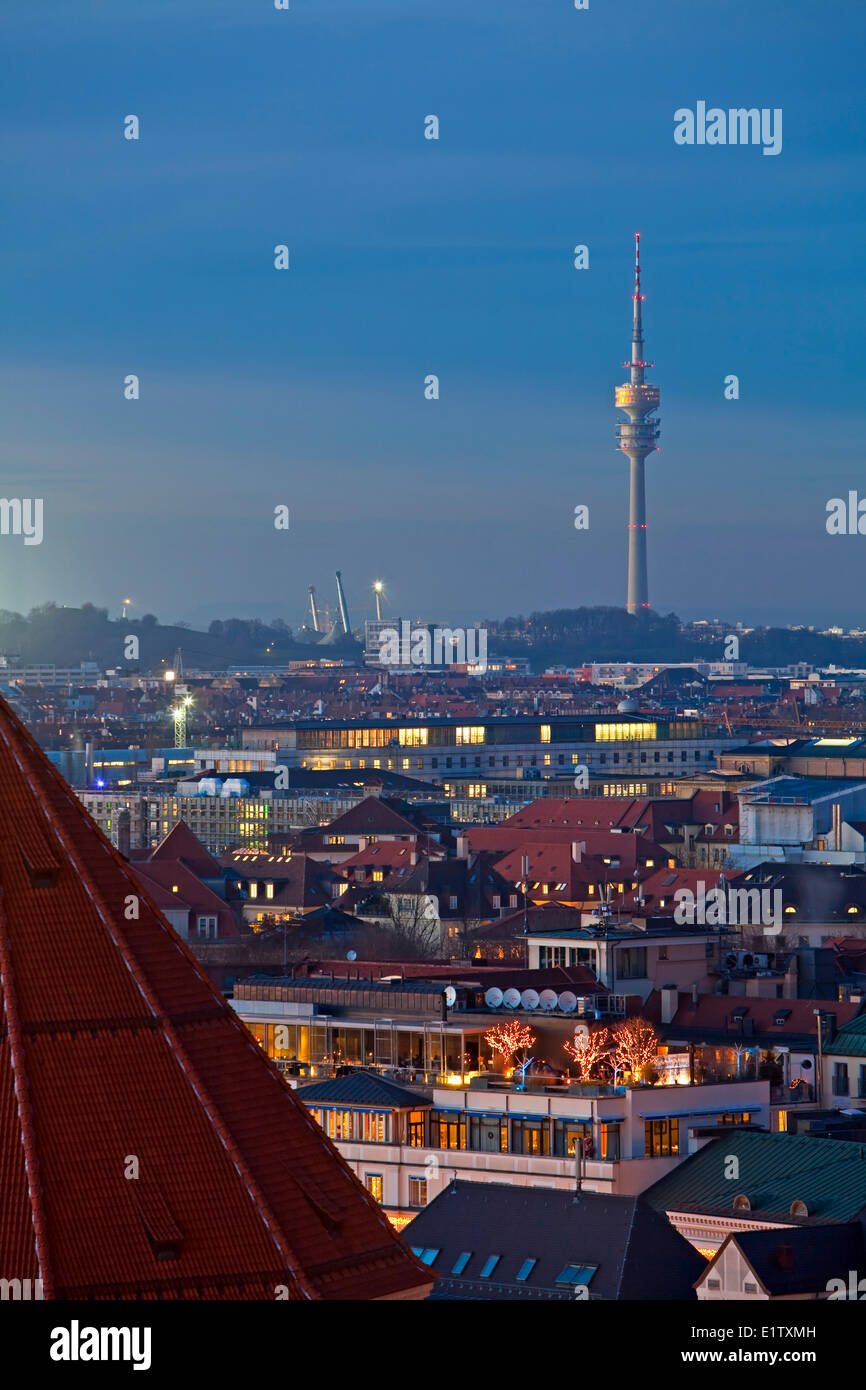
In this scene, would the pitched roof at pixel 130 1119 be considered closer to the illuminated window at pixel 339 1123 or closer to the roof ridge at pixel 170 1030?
the roof ridge at pixel 170 1030

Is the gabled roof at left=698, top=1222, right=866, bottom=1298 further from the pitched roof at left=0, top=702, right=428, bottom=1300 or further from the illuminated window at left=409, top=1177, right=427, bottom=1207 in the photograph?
the pitched roof at left=0, top=702, right=428, bottom=1300

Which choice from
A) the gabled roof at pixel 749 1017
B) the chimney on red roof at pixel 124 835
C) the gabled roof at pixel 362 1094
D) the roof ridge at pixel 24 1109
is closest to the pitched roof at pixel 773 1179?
the gabled roof at pixel 362 1094

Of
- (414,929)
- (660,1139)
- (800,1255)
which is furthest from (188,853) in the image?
(800,1255)

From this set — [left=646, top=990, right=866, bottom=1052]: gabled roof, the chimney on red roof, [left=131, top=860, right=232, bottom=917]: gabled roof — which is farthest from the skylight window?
the chimney on red roof

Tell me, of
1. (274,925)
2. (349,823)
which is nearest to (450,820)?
(349,823)

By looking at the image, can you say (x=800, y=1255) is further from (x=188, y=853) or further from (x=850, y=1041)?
(x=188, y=853)
